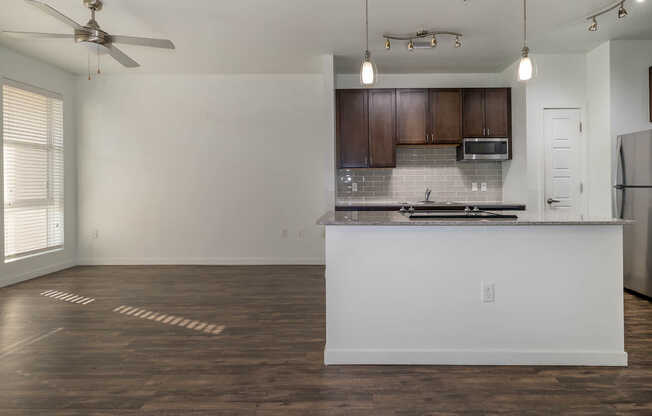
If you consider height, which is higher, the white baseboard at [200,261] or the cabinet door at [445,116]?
the cabinet door at [445,116]

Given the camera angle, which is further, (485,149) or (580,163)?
(485,149)

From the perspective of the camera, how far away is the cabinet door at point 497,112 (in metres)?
5.66

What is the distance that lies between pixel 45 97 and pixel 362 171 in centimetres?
459

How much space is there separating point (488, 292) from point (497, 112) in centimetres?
391

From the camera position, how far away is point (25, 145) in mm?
5207

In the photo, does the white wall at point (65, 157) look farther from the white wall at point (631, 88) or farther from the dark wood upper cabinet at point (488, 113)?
the white wall at point (631, 88)

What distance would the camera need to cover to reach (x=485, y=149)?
18.3 ft

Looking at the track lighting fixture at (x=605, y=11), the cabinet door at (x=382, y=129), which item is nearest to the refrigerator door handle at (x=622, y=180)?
the track lighting fixture at (x=605, y=11)

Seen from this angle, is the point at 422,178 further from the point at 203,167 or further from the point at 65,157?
the point at 65,157

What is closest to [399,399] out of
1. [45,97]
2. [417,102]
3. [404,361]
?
[404,361]

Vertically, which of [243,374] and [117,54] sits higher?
[117,54]

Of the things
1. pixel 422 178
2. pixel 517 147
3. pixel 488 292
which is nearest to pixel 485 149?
pixel 517 147

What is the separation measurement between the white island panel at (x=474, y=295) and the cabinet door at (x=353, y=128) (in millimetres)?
3139

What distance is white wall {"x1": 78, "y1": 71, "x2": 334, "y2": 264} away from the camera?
19.8 feet
